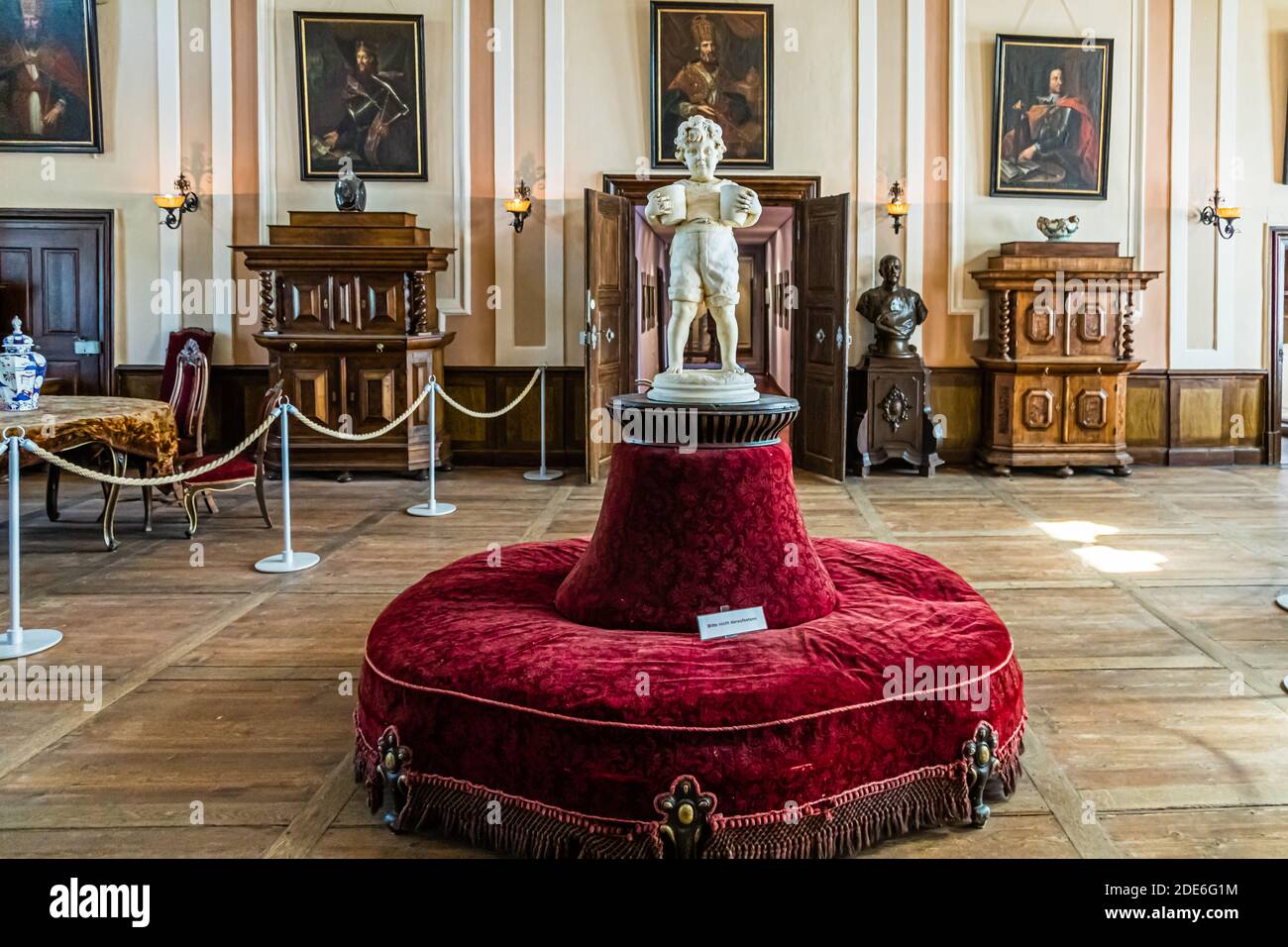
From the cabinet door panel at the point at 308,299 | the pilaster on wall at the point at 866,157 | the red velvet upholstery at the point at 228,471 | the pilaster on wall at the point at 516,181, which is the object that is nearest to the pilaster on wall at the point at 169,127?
the cabinet door panel at the point at 308,299

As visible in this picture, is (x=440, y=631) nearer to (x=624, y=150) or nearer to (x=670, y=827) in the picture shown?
(x=670, y=827)

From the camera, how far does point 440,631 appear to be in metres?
3.44

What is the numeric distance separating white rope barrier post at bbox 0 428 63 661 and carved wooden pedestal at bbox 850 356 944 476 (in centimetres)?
656

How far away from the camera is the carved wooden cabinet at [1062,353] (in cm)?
941

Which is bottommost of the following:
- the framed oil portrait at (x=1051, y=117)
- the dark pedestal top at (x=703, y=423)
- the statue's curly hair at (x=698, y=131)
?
the dark pedestal top at (x=703, y=423)

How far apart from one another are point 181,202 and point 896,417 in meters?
6.42

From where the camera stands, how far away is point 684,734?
9.36ft

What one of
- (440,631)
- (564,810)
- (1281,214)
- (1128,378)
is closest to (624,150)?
(1128,378)

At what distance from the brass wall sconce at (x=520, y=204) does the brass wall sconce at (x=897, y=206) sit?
3.18 m

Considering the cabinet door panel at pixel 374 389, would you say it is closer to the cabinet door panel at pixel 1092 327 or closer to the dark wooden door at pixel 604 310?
the dark wooden door at pixel 604 310

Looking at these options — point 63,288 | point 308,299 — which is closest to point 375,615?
point 308,299

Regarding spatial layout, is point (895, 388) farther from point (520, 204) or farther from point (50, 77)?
point (50, 77)

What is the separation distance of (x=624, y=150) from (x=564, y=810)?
25.6 ft

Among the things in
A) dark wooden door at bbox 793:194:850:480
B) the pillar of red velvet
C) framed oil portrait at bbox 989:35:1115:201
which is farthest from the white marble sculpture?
framed oil portrait at bbox 989:35:1115:201
